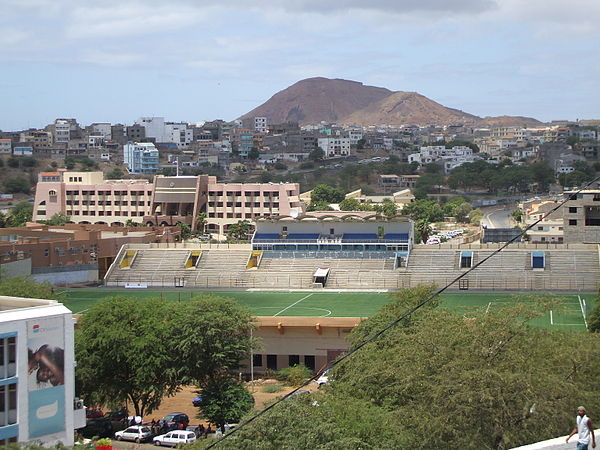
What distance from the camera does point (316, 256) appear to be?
41.1m

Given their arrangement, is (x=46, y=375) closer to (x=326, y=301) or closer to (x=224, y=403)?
(x=224, y=403)

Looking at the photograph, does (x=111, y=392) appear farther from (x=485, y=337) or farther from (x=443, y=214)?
(x=443, y=214)

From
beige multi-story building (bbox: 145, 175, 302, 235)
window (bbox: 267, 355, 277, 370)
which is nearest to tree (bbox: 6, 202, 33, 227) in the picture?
beige multi-story building (bbox: 145, 175, 302, 235)

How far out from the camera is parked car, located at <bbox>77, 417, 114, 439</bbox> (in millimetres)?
19203

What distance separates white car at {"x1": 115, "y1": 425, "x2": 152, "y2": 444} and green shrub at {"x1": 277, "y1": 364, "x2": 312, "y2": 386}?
6557mm

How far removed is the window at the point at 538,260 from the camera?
125 feet

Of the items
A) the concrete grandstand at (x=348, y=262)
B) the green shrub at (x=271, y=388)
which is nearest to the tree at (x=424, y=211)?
the concrete grandstand at (x=348, y=262)

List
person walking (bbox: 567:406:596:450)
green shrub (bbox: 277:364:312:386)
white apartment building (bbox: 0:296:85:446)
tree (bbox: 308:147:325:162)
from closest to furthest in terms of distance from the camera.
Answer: person walking (bbox: 567:406:596:450) < white apartment building (bbox: 0:296:85:446) < green shrub (bbox: 277:364:312:386) < tree (bbox: 308:147:325:162)

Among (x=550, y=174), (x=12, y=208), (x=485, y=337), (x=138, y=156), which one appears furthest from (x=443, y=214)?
(x=485, y=337)

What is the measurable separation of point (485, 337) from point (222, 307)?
9094 mm

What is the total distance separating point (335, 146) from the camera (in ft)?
429

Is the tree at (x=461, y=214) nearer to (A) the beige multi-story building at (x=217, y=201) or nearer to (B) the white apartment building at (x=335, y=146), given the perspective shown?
(A) the beige multi-story building at (x=217, y=201)

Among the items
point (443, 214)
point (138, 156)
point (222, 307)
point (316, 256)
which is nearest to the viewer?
point (222, 307)

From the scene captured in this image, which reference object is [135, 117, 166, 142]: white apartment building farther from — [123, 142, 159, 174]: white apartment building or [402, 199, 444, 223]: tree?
[402, 199, 444, 223]: tree
